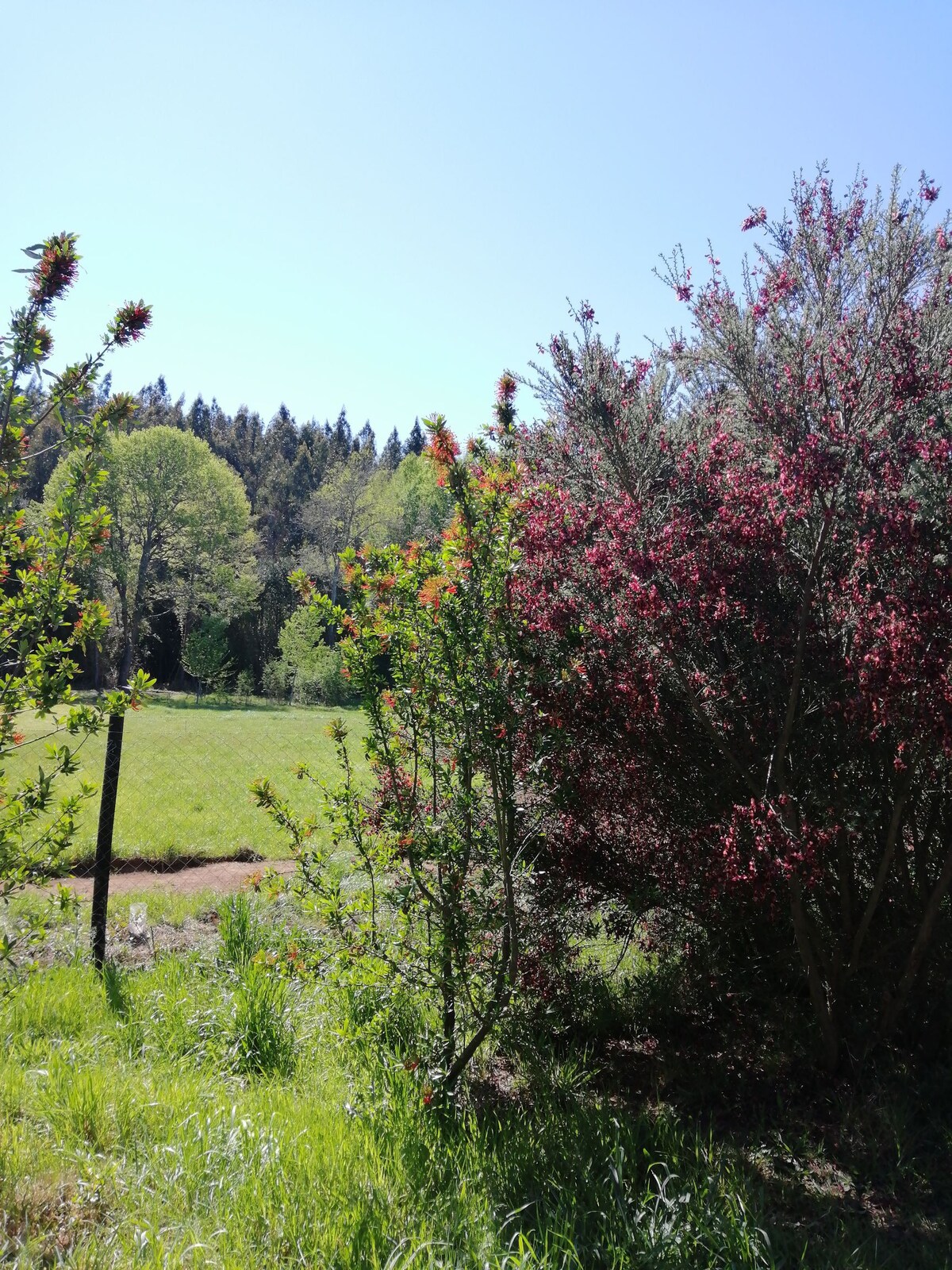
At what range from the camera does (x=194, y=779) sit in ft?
40.2

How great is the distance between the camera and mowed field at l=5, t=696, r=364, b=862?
8344mm

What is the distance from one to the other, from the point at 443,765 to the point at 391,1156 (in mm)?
1461

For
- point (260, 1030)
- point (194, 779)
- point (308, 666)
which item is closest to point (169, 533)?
point (308, 666)

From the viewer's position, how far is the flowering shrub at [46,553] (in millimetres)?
2652

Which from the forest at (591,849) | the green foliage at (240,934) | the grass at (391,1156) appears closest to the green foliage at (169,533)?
the green foliage at (240,934)

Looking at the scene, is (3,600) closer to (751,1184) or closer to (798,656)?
(798,656)

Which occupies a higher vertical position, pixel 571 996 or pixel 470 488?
pixel 470 488

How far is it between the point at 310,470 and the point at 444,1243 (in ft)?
248

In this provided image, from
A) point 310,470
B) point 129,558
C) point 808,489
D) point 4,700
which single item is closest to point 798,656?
point 808,489

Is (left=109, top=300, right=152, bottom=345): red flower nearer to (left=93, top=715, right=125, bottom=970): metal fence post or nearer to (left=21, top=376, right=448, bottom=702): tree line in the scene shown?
(left=93, top=715, right=125, bottom=970): metal fence post

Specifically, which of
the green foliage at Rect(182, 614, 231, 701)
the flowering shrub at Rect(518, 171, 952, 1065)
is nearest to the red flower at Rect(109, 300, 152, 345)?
the flowering shrub at Rect(518, 171, 952, 1065)

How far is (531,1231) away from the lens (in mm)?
2451

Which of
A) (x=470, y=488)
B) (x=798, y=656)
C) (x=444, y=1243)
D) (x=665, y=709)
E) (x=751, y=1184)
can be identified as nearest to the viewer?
(x=444, y=1243)

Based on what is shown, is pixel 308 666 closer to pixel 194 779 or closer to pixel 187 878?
pixel 194 779
